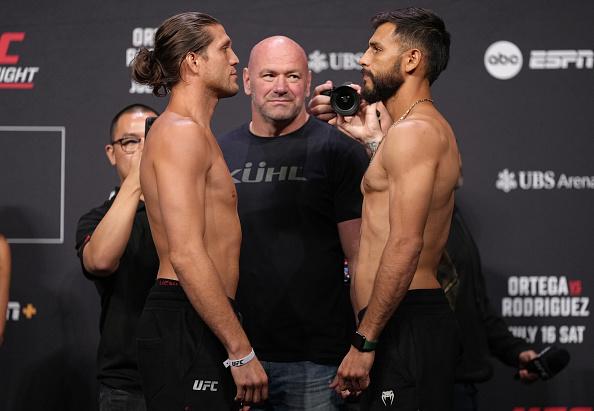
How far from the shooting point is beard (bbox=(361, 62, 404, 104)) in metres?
2.55

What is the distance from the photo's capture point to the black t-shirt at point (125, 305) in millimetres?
2764

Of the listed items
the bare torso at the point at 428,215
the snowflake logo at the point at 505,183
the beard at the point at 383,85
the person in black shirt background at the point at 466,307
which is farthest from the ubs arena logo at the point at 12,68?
the snowflake logo at the point at 505,183

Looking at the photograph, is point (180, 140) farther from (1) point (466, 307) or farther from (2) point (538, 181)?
(2) point (538, 181)

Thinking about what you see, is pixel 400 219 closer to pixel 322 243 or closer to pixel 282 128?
pixel 322 243

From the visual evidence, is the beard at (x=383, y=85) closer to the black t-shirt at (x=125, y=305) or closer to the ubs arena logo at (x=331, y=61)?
the black t-shirt at (x=125, y=305)

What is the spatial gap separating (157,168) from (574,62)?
2.08 metres

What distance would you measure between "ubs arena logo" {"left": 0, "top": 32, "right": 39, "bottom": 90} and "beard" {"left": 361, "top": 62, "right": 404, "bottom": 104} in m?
1.68

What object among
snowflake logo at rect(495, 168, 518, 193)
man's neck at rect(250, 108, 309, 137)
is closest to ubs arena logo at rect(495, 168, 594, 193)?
snowflake logo at rect(495, 168, 518, 193)

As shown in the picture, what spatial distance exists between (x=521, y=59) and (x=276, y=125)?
122 cm

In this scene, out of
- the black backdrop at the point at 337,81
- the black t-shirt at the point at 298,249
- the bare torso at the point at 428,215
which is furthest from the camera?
the black backdrop at the point at 337,81

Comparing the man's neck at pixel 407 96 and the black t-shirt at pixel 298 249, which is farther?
the black t-shirt at pixel 298 249

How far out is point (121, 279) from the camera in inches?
112

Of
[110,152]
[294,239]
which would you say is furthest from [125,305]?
[110,152]

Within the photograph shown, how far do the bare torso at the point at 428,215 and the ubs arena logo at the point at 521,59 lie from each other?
1284 mm
